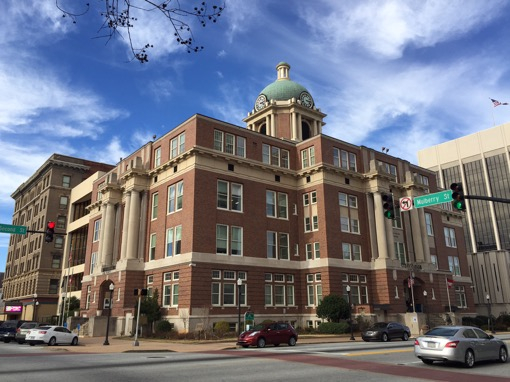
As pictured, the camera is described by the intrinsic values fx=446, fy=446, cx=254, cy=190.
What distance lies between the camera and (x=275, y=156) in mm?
48906

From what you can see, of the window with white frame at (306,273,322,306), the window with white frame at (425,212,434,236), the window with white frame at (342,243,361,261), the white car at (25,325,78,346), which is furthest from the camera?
the window with white frame at (425,212,434,236)

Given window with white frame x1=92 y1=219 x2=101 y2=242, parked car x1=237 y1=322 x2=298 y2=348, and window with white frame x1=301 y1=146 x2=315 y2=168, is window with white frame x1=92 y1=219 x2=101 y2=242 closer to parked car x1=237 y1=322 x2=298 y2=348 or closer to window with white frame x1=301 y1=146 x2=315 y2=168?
window with white frame x1=301 y1=146 x2=315 y2=168

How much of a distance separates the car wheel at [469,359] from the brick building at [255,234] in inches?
993

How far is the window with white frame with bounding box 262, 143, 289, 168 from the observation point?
48.1 meters

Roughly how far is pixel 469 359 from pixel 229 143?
107ft

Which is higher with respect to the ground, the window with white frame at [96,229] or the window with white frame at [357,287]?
the window with white frame at [96,229]

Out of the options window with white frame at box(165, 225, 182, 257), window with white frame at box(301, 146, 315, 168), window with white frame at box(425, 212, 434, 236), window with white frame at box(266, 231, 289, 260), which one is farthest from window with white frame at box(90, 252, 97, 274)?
window with white frame at box(425, 212, 434, 236)

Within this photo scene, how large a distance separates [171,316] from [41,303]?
4762 centimetres

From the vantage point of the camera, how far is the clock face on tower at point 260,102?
66062 mm

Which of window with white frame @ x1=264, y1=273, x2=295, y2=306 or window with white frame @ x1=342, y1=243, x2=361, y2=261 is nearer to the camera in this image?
window with white frame @ x1=264, y1=273, x2=295, y2=306

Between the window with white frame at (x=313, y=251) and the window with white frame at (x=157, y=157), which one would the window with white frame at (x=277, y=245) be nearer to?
the window with white frame at (x=313, y=251)

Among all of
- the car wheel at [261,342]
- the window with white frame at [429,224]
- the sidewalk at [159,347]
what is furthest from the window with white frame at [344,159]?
the car wheel at [261,342]

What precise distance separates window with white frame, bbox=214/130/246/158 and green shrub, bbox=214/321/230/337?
16.4 metres

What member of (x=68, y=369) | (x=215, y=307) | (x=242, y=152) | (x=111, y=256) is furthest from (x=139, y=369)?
(x=111, y=256)
